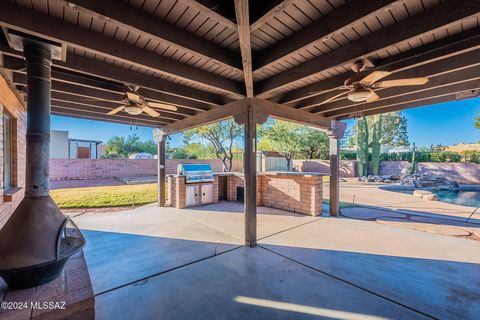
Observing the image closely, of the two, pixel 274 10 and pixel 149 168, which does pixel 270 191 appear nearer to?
pixel 274 10

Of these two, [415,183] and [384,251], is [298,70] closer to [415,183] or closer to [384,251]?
[384,251]

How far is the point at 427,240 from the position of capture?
13.0ft

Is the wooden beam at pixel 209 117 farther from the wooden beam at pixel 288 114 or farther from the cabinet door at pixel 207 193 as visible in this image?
the cabinet door at pixel 207 193

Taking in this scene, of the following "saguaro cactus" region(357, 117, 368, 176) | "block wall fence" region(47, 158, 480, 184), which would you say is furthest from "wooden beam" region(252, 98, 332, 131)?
"saguaro cactus" region(357, 117, 368, 176)

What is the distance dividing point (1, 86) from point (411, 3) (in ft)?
15.7

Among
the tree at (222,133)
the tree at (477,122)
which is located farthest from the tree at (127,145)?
the tree at (477,122)

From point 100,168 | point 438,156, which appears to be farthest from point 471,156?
point 100,168

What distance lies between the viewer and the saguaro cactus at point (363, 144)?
17.2 m

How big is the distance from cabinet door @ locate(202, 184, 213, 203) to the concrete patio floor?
235cm

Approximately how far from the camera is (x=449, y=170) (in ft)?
47.2

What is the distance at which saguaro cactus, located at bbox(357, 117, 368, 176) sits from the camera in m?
17.2

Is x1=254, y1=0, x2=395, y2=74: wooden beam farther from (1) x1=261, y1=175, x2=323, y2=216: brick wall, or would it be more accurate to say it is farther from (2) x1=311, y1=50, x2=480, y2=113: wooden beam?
(1) x1=261, y1=175, x2=323, y2=216: brick wall

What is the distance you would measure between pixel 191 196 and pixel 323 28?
5.90 meters

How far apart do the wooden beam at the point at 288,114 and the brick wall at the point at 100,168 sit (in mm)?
12960
